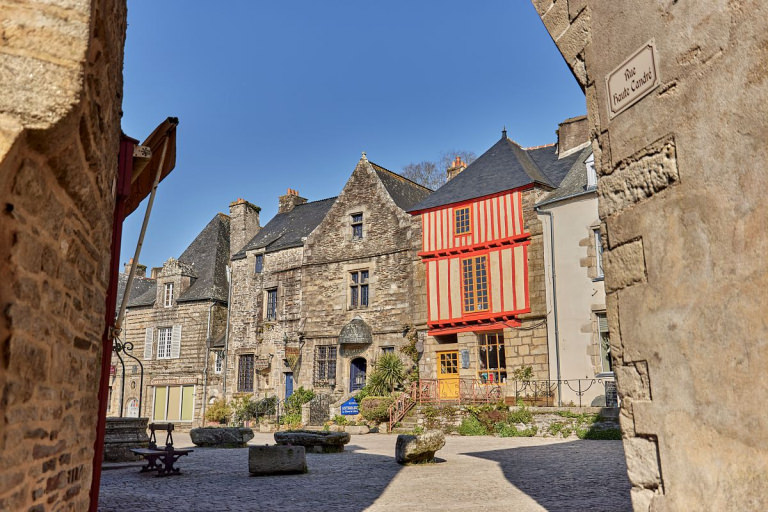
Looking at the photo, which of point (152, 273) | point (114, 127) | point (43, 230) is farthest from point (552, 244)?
point (152, 273)

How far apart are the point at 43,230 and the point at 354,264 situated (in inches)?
738

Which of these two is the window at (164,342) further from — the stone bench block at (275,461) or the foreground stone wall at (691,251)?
the foreground stone wall at (691,251)

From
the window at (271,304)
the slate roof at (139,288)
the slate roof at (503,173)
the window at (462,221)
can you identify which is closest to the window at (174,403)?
the window at (271,304)

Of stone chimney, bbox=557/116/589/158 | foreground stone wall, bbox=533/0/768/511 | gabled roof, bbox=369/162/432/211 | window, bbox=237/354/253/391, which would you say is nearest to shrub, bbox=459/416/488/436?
gabled roof, bbox=369/162/432/211

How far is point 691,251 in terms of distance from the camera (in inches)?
114

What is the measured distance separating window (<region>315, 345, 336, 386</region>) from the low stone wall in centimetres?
1008

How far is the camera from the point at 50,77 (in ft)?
7.23

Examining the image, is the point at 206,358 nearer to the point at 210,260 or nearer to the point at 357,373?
the point at 210,260

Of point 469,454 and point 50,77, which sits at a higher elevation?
point 50,77

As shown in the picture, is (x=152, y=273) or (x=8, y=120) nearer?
(x=8, y=120)

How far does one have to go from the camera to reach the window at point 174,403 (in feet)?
79.3

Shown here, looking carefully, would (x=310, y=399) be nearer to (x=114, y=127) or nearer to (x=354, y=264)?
(x=354, y=264)

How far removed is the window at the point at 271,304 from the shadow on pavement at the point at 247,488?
12519mm

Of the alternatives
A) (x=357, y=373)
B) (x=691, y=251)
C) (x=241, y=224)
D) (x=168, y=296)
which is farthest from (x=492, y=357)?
(x=691, y=251)
